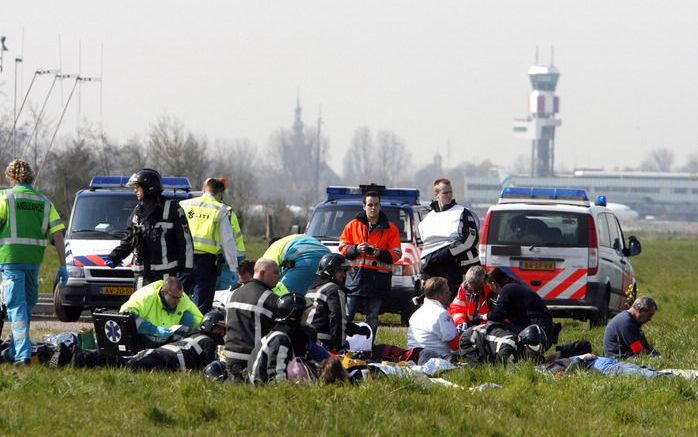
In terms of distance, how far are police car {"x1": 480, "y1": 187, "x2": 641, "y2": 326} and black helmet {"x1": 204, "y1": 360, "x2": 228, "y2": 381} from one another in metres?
8.57

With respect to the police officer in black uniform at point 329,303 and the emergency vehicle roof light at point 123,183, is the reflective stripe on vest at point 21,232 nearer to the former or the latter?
the police officer in black uniform at point 329,303

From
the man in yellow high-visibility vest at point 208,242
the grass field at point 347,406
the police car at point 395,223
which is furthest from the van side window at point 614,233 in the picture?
the grass field at point 347,406

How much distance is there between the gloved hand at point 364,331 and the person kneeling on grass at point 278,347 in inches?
106

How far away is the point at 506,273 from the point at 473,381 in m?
2.77

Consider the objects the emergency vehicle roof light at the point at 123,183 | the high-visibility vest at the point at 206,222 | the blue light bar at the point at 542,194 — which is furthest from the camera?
the blue light bar at the point at 542,194

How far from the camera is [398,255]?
14875 mm

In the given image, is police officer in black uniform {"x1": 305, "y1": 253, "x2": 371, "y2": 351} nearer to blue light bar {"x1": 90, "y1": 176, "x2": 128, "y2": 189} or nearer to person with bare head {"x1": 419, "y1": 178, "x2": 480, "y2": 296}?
person with bare head {"x1": 419, "y1": 178, "x2": 480, "y2": 296}

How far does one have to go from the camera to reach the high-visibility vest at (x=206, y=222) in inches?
563

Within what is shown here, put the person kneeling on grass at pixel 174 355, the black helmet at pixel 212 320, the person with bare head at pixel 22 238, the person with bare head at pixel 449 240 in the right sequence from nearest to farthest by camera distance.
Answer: the person kneeling on grass at pixel 174 355
the black helmet at pixel 212 320
the person with bare head at pixel 22 238
the person with bare head at pixel 449 240

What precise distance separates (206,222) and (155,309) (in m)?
2.29

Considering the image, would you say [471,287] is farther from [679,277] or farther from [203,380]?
[679,277]

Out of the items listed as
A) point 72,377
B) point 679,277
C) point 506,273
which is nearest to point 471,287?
point 506,273

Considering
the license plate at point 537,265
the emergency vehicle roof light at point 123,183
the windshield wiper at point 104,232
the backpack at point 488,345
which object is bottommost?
the backpack at point 488,345

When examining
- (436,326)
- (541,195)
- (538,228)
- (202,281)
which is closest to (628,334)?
(436,326)
